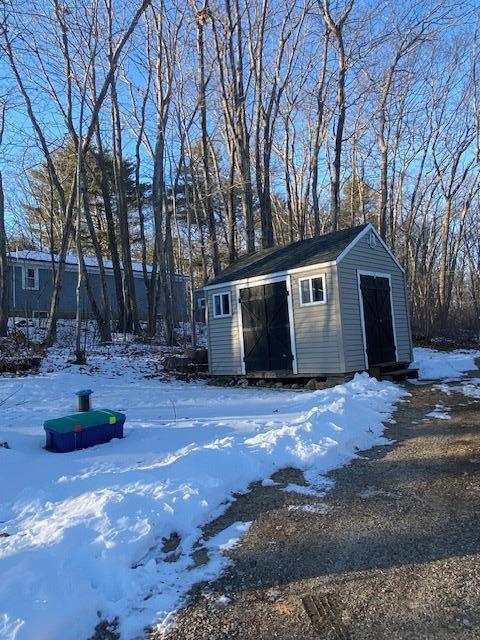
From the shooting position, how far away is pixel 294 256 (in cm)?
1262

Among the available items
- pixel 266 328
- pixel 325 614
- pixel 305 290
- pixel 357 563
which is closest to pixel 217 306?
pixel 266 328

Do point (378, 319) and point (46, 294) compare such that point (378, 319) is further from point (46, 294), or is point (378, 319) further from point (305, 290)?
point (46, 294)

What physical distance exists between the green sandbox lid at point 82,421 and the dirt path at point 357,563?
2.53 m

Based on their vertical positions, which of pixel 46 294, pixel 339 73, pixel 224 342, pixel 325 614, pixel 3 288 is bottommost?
pixel 325 614

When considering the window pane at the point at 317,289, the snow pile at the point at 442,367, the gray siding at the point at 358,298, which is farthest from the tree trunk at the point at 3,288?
the snow pile at the point at 442,367

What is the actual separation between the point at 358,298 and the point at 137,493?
8.81 meters

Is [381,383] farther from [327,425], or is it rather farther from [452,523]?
[452,523]

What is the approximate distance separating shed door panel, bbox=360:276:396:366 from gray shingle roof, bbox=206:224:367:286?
44.7 inches

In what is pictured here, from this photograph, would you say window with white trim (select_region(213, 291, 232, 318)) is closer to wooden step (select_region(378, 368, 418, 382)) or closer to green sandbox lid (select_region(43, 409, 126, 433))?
wooden step (select_region(378, 368, 418, 382))

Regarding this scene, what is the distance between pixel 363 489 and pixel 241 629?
2.30m

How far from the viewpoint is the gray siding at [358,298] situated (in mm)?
11273

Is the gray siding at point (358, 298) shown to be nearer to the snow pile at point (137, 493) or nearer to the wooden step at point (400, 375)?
the wooden step at point (400, 375)

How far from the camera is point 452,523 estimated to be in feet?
11.5

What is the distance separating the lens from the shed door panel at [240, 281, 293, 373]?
1220 centimetres
